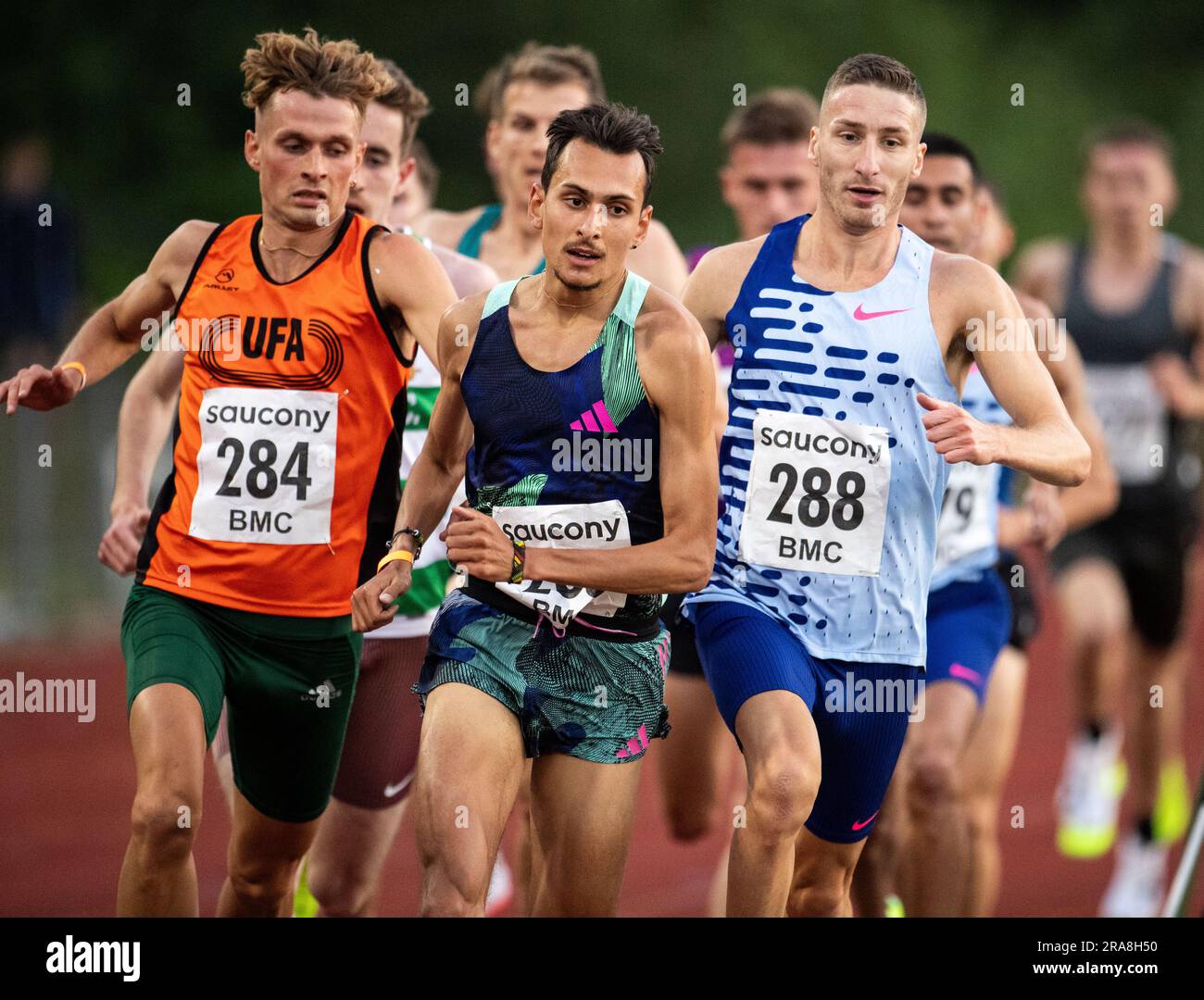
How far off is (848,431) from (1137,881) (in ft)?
14.6

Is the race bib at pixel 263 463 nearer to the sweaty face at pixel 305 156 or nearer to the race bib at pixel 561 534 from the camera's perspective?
the sweaty face at pixel 305 156

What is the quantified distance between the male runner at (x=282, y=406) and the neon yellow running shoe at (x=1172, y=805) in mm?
5080

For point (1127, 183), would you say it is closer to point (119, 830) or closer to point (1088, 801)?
point (1088, 801)

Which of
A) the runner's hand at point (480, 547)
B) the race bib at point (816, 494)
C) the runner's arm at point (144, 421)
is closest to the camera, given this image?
the runner's hand at point (480, 547)

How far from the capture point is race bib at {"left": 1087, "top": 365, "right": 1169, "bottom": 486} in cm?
978

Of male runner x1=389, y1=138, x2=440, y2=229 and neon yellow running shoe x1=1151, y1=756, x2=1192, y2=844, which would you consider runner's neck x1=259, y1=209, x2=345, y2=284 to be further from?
neon yellow running shoe x1=1151, y1=756, x2=1192, y2=844

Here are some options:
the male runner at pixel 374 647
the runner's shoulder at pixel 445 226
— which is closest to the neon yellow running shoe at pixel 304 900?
the male runner at pixel 374 647

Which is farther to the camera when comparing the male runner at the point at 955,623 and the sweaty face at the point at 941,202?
the sweaty face at the point at 941,202

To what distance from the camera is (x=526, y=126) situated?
7074 millimetres

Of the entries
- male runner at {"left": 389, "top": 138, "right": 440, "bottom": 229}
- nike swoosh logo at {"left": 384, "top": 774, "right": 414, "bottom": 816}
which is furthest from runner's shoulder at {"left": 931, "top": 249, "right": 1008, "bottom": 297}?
male runner at {"left": 389, "top": 138, "right": 440, "bottom": 229}

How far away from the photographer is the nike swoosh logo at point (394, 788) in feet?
20.4

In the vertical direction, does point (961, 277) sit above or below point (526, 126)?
below

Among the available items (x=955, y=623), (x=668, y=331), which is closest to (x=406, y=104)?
(x=668, y=331)
